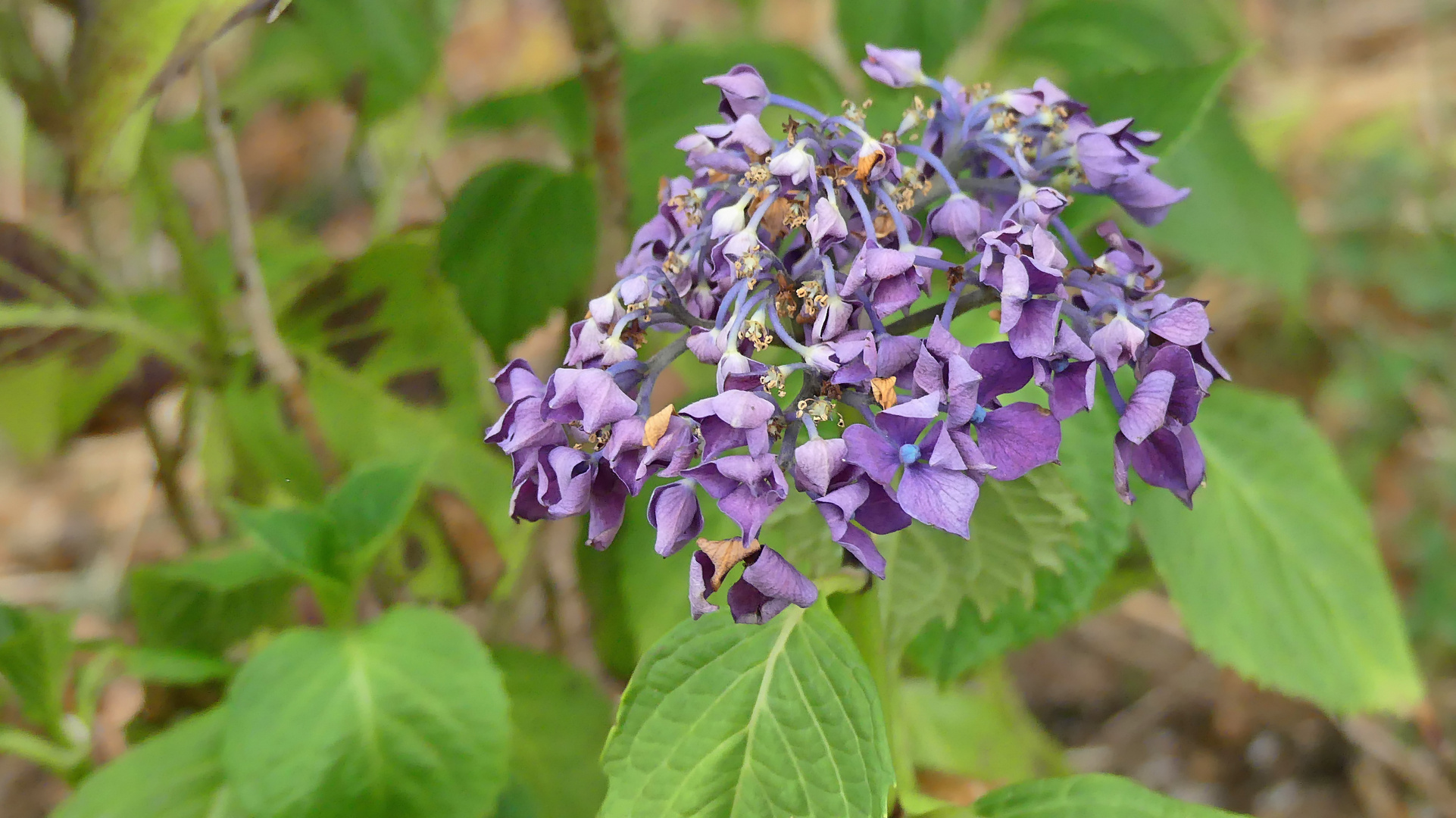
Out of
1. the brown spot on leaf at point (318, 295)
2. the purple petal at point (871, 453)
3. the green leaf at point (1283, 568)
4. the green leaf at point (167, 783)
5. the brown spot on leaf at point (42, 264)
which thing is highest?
the brown spot on leaf at point (42, 264)

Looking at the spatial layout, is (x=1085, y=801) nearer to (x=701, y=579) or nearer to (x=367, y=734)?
(x=701, y=579)

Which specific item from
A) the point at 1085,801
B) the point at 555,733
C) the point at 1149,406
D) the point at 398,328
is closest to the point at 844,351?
the point at 1149,406

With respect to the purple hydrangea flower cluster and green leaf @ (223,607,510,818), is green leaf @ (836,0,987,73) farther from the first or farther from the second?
green leaf @ (223,607,510,818)

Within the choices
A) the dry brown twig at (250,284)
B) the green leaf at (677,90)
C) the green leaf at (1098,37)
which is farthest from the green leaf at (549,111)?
the green leaf at (1098,37)

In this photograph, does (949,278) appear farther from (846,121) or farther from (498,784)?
(498,784)

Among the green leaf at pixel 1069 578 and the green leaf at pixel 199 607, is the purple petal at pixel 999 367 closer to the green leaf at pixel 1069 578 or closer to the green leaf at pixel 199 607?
the green leaf at pixel 1069 578

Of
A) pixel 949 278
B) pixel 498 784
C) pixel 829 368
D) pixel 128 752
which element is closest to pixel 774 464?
pixel 829 368
